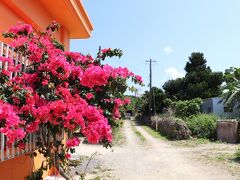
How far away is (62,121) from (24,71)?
129cm

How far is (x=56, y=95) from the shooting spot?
15.1ft

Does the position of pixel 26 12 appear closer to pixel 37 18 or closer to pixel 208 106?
pixel 37 18

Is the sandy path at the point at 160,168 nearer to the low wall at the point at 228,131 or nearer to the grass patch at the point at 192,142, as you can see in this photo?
the grass patch at the point at 192,142

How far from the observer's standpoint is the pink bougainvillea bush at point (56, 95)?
13.4 feet

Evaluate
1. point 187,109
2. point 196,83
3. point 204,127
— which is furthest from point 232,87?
point 196,83

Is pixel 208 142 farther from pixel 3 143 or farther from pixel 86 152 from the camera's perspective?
pixel 3 143

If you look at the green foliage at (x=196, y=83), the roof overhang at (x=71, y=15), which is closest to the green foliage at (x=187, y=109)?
the green foliage at (x=196, y=83)

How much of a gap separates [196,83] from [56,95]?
Answer: 43.2 metres

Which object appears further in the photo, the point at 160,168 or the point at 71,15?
the point at 160,168

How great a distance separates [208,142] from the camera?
20891mm

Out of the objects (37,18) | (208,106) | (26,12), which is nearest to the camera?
(26,12)

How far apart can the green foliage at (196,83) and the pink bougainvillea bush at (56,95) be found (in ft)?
132

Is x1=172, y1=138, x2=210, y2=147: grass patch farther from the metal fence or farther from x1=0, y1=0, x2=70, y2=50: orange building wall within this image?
the metal fence

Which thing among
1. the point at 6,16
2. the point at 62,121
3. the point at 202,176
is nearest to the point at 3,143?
the point at 62,121
